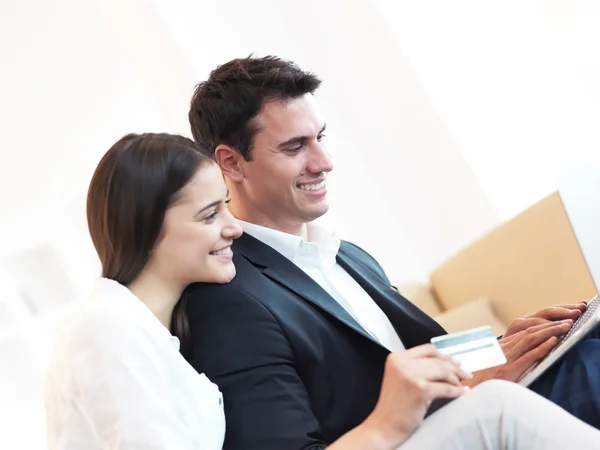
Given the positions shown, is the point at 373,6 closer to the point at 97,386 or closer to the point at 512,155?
the point at 512,155

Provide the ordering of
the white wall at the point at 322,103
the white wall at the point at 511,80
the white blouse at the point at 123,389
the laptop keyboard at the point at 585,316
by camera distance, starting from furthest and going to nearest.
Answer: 1. the white wall at the point at 322,103
2. the white wall at the point at 511,80
3. the laptop keyboard at the point at 585,316
4. the white blouse at the point at 123,389

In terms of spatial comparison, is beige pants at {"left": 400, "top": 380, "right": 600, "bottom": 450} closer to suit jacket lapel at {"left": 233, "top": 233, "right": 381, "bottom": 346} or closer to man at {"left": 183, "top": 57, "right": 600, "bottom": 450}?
man at {"left": 183, "top": 57, "right": 600, "bottom": 450}

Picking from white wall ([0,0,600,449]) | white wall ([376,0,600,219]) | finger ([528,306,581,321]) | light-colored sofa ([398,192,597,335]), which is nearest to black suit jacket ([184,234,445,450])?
finger ([528,306,581,321])

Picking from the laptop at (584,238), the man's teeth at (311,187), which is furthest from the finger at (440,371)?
the man's teeth at (311,187)

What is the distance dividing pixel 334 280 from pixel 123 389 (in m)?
0.57

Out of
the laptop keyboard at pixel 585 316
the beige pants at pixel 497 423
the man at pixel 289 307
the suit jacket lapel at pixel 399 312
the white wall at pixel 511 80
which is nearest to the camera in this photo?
the beige pants at pixel 497 423

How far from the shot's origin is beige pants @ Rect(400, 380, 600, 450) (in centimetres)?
81

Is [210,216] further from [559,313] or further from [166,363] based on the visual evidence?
[559,313]

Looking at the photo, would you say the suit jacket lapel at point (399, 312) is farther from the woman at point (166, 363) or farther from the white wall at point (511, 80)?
the white wall at point (511, 80)

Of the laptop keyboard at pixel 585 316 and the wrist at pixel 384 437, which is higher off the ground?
the wrist at pixel 384 437

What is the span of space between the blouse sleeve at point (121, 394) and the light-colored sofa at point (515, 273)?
1.59 m

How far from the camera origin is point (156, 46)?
2746mm

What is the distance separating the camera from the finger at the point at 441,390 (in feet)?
2.78

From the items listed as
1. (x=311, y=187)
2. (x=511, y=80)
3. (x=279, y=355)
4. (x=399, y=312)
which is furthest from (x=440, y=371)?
(x=511, y=80)
